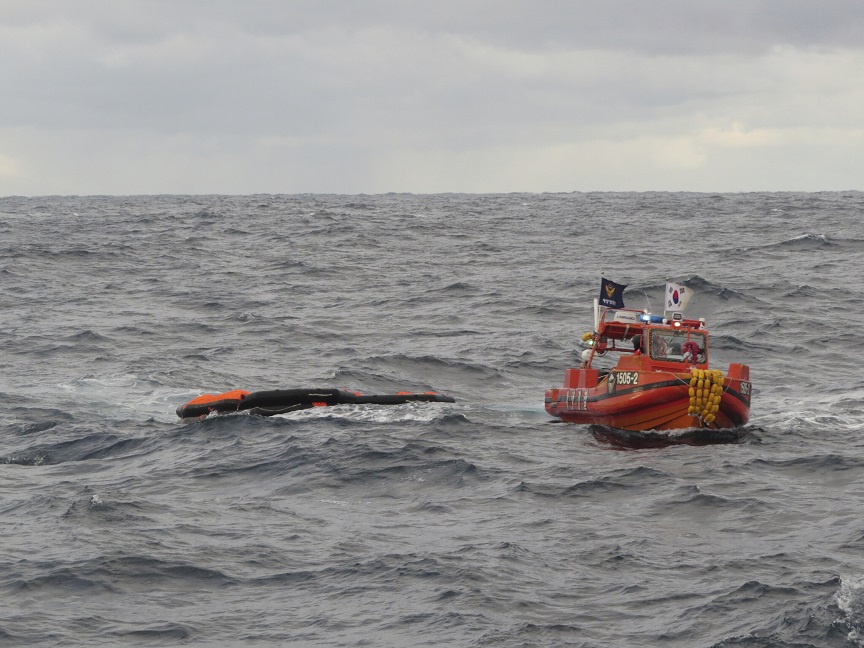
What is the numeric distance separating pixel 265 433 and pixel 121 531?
25.6 ft

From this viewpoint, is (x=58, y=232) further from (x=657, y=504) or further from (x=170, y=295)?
(x=657, y=504)

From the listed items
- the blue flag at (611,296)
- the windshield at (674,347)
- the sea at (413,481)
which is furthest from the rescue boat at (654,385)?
the blue flag at (611,296)

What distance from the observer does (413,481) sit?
2195cm

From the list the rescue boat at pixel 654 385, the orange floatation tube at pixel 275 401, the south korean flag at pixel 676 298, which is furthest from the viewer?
the south korean flag at pixel 676 298

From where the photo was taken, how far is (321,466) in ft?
74.9

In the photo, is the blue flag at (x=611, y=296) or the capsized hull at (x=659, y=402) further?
the blue flag at (x=611, y=296)

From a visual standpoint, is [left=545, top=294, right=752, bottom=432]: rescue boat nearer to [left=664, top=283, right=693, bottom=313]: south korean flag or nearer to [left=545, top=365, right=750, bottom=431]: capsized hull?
[left=545, top=365, right=750, bottom=431]: capsized hull

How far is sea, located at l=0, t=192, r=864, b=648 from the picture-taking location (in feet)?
49.5

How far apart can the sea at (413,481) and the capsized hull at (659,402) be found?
0.40 m

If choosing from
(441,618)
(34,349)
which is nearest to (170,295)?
(34,349)

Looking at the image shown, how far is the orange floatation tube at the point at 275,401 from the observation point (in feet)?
92.5

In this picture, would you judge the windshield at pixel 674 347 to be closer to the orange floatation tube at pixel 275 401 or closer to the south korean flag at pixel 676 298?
the south korean flag at pixel 676 298

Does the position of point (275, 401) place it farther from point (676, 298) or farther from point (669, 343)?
point (676, 298)

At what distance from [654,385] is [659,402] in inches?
15.5
